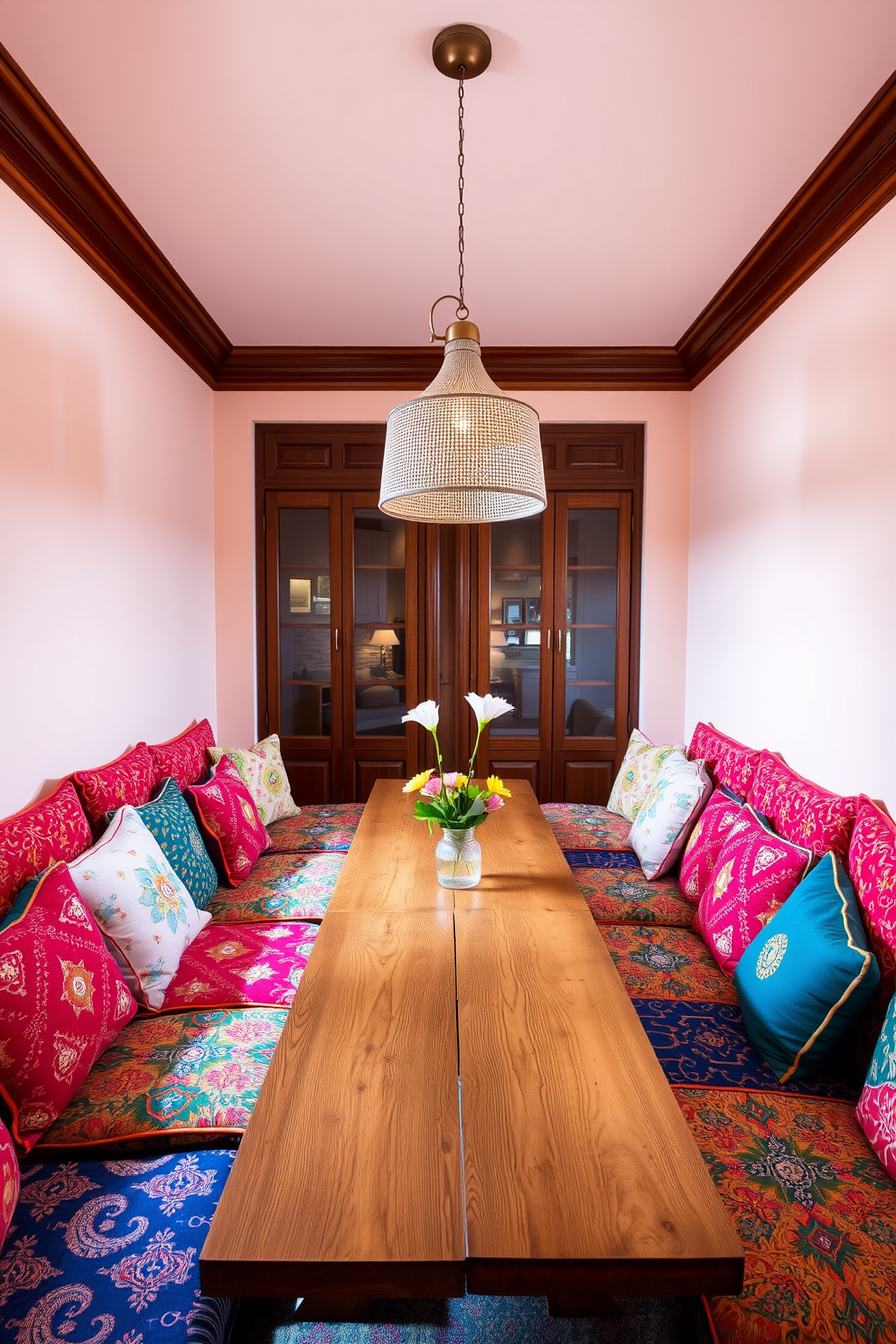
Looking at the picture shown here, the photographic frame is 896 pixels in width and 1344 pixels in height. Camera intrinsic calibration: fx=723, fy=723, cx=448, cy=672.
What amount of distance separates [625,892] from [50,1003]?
176cm

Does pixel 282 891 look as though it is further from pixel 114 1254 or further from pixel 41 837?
pixel 114 1254

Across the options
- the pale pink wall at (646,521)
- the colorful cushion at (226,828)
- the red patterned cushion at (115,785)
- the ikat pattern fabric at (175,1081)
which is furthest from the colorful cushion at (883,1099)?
the pale pink wall at (646,521)

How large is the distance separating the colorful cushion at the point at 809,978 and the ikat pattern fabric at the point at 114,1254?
46.2 inches

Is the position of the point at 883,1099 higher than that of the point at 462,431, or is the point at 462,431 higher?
the point at 462,431

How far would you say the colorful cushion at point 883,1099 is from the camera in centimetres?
130

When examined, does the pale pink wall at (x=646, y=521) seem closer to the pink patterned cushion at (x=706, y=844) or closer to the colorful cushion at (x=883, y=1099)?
the pink patterned cushion at (x=706, y=844)

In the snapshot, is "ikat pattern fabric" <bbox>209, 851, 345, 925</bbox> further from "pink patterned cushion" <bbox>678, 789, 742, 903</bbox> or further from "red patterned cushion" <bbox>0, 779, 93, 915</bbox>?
"pink patterned cushion" <bbox>678, 789, 742, 903</bbox>

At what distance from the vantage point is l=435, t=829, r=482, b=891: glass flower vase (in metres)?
1.97

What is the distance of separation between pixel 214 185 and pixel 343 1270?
2.67m

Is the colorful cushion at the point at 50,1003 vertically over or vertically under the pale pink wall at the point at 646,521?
under

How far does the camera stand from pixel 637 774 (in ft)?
10.5

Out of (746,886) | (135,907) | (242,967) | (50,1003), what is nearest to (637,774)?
(746,886)

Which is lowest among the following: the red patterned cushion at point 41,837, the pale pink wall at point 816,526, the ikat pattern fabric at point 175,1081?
the ikat pattern fabric at point 175,1081

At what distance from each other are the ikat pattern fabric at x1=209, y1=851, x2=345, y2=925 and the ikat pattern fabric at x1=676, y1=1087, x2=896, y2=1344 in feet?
4.04
